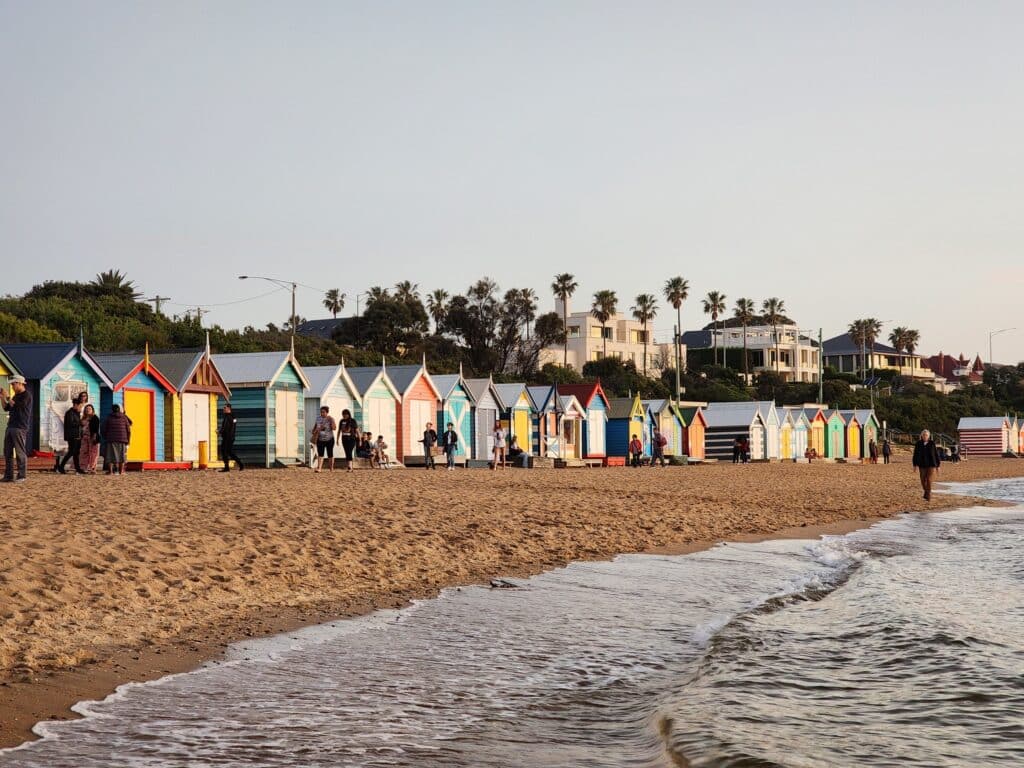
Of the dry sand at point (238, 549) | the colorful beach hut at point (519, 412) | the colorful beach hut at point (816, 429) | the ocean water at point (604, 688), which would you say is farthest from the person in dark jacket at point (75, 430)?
the colorful beach hut at point (816, 429)

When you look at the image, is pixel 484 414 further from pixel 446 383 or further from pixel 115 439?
pixel 115 439

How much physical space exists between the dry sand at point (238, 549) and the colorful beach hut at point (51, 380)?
4.63 m

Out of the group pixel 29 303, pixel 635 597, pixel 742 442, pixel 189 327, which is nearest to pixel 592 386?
pixel 742 442

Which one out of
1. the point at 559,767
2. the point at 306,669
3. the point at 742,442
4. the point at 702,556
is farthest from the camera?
the point at 742,442

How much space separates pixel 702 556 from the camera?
15164 mm

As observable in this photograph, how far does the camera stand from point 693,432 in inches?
2667

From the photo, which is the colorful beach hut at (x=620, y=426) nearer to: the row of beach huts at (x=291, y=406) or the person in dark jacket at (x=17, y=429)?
the row of beach huts at (x=291, y=406)

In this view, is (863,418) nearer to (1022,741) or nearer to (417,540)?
(417,540)

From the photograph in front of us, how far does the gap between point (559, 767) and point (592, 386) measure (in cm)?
4992

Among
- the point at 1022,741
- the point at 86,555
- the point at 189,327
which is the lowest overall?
the point at 1022,741

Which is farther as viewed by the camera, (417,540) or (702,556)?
(702,556)

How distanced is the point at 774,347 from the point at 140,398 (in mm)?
115404

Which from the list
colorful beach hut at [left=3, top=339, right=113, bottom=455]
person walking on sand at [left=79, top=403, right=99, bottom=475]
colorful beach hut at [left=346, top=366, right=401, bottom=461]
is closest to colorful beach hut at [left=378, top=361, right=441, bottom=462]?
colorful beach hut at [left=346, top=366, right=401, bottom=461]

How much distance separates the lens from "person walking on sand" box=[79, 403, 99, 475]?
87.9 ft
